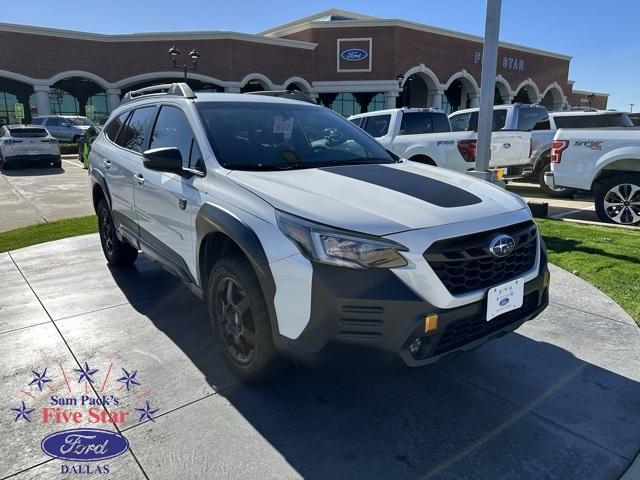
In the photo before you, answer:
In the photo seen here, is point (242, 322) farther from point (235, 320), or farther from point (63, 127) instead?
point (63, 127)

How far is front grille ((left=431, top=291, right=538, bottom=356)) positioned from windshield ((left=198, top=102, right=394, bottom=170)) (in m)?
1.47

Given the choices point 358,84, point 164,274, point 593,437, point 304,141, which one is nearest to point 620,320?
point 593,437

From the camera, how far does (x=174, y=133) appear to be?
12.2ft

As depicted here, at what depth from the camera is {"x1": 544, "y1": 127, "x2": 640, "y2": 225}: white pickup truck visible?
746cm

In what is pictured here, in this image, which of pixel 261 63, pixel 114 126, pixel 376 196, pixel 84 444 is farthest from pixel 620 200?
pixel 261 63

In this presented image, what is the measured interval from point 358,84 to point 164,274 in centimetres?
3490

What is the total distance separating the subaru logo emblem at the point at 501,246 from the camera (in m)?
2.50

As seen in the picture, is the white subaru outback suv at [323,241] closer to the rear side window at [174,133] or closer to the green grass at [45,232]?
the rear side window at [174,133]

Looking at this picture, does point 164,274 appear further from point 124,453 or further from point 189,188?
point 124,453

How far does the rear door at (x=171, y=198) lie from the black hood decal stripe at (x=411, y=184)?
3.17 ft

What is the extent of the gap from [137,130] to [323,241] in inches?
117

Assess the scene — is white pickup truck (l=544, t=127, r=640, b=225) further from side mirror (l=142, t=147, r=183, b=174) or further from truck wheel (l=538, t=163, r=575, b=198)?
side mirror (l=142, t=147, r=183, b=174)

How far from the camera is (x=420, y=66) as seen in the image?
3809 cm

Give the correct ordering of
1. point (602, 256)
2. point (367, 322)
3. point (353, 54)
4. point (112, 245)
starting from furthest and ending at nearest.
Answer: point (353, 54) → point (602, 256) → point (112, 245) → point (367, 322)
